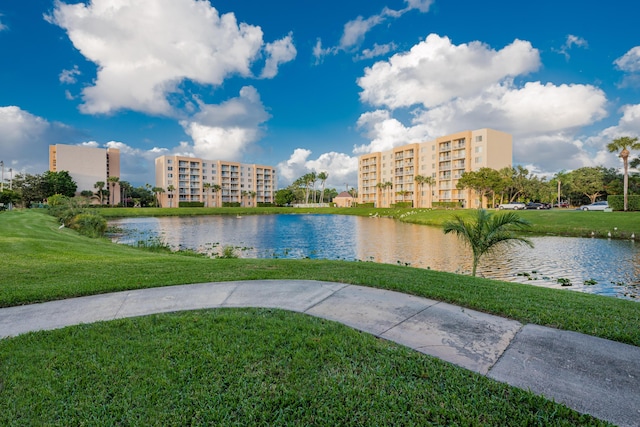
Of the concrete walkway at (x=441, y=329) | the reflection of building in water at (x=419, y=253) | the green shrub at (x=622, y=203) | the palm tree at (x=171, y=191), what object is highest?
the palm tree at (x=171, y=191)

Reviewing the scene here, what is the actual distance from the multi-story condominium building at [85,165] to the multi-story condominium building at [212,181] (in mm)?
14106

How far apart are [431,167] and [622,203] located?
42869 mm

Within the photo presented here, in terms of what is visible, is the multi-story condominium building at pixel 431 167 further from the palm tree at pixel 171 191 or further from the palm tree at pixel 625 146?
the palm tree at pixel 171 191

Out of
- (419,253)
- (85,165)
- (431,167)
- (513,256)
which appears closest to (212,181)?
(85,165)

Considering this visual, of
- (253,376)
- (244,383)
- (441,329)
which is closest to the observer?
(244,383)

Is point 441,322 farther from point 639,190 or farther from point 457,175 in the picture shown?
point 639,190

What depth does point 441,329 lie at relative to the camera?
176 inches

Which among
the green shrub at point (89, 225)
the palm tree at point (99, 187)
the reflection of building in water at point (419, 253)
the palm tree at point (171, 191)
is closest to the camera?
the reflection of building in water at point (419, 253)

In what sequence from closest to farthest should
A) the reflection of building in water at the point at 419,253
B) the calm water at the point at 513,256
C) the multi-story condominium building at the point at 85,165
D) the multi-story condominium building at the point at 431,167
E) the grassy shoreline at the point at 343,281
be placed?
the grassy shoreline at the point at 343,281
the calm water at the point at 513,256
the reflection of building in water at the point at 419,253
the multi-story condominium building at the point at 431,167
the multi-story condominium building at the point at 85,165

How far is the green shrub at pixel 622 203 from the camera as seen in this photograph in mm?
37312

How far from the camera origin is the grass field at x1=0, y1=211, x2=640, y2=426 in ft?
8.76

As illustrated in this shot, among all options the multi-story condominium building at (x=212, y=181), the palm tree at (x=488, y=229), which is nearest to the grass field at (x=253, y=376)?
the palm tree at (x=488, y=229)

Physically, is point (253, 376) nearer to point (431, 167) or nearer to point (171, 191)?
point (431, 167)

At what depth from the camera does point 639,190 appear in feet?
191
